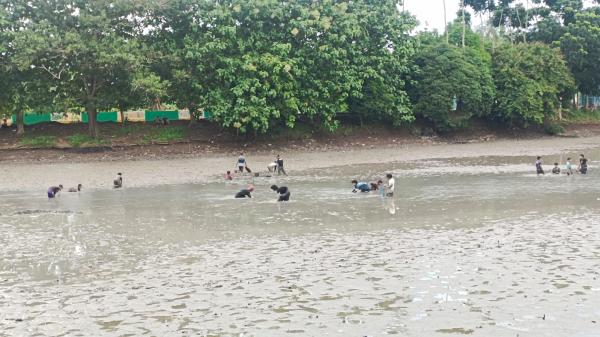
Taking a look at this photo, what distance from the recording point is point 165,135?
193ft

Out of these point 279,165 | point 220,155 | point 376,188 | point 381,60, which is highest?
point 381,60

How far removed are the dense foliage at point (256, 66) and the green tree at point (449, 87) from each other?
12 centimetres

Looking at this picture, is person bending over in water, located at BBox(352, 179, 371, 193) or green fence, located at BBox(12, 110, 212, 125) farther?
green fence, located at BBox(12, 110, 212, 125)

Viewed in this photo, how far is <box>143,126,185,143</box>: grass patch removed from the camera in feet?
190

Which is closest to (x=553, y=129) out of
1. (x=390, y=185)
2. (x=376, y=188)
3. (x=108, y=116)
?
(x=108, y=116)

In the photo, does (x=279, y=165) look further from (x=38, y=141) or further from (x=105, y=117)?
(x=105, y=117)

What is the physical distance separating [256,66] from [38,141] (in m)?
18.3

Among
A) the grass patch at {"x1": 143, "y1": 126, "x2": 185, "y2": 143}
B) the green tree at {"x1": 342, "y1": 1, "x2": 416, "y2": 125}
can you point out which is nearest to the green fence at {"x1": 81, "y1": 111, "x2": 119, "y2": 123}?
the grass patch at {"x1": 143, "y1": 126, "x2": 185, "y2": 143}

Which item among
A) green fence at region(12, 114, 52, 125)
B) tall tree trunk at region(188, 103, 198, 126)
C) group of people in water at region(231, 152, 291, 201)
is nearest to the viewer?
group of people in water at region(231, 152, 291, 201)

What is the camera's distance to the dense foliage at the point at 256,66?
5356 cm

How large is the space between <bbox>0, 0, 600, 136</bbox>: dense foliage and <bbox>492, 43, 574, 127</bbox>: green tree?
5.5 inches

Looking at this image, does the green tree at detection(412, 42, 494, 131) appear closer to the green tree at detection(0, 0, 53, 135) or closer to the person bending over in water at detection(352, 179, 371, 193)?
the green tree at detection(0, 0, 53, 135)

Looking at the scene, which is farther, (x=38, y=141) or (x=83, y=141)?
(x=83, y=141)

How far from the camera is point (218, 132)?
2402 inches
